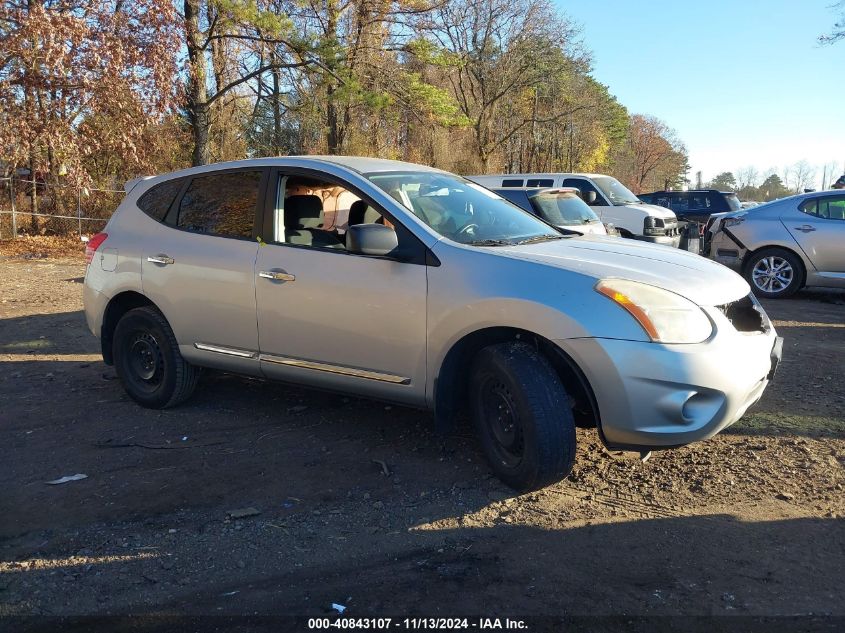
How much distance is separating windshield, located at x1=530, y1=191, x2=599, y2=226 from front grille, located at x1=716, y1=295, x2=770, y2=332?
21.5 ft

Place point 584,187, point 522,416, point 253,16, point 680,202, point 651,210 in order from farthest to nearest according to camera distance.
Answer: point 680,202
point 253,16
point 584,187
point 651,210
point 522,416

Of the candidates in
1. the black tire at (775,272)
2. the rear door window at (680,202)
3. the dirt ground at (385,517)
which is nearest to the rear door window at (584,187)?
the black tire at (775,272)

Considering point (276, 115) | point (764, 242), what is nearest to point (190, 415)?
point (764, 242)

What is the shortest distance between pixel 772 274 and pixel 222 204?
27.4 ft

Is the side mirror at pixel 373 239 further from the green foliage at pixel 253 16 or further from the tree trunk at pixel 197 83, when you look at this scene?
the tree trunk at pixel 197 83

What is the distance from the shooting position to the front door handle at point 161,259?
5153 millimetres

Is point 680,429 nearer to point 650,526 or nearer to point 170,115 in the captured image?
point 650,526

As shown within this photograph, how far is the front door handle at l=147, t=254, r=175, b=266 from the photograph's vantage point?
515 centimetres

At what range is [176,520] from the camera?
3730 mm

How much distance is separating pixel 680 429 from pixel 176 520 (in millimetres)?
2619

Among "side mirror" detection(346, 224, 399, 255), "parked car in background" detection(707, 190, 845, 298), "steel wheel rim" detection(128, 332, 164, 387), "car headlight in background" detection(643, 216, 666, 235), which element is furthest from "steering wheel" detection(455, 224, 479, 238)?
"car headlight in background" detection(643, 216, 666, 235)

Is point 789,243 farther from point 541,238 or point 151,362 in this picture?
point 151,362

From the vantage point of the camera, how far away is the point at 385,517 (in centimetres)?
371

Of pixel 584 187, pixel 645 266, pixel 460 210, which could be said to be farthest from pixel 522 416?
pixel 584 187
